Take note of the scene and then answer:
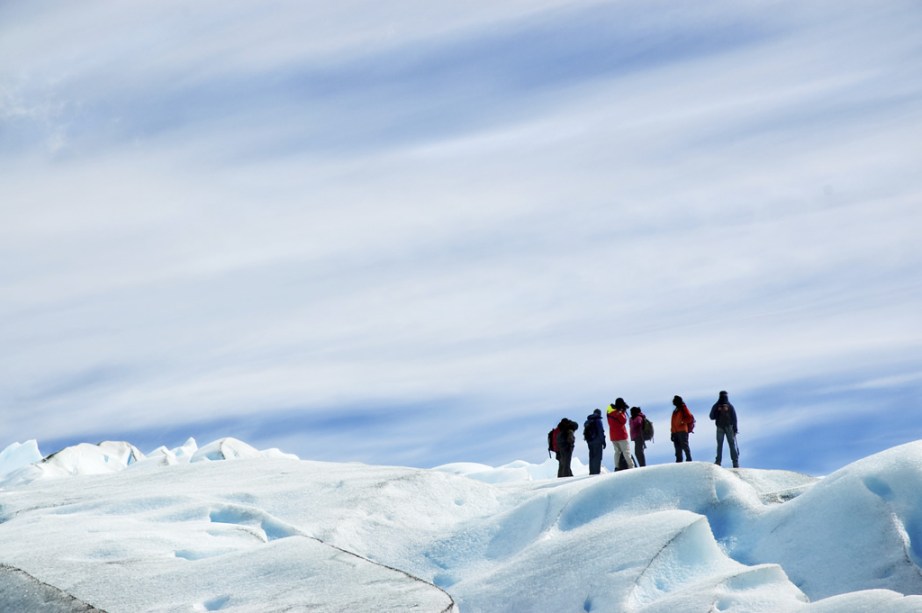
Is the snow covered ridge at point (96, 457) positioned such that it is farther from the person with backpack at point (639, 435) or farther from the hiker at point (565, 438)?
the person with backpack at point (639, 435)

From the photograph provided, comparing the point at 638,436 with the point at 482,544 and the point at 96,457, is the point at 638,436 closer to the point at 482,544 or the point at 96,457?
the point at 482,544

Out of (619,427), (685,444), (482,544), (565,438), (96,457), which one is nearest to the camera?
(482,544)

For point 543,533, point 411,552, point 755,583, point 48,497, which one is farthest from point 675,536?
point 48,497

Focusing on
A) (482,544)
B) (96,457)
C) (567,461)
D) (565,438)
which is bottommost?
(482,544)

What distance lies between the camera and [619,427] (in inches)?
925

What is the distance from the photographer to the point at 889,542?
15484 millimetres

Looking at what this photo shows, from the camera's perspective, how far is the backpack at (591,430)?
79.0 ft

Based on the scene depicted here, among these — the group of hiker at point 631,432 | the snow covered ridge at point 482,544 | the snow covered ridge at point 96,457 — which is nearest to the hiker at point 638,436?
the group of hiker at point 631,432

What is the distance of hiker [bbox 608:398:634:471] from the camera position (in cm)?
2342

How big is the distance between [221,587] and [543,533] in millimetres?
5618

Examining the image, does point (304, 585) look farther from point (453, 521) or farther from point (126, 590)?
point (453, 521)

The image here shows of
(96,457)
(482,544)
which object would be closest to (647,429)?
(482,544)

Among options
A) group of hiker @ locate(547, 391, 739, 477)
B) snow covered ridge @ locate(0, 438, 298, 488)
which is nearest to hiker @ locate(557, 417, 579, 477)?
group of hiker @ locate(547, 391, 739, 477)

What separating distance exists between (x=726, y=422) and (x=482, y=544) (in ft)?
27.8
